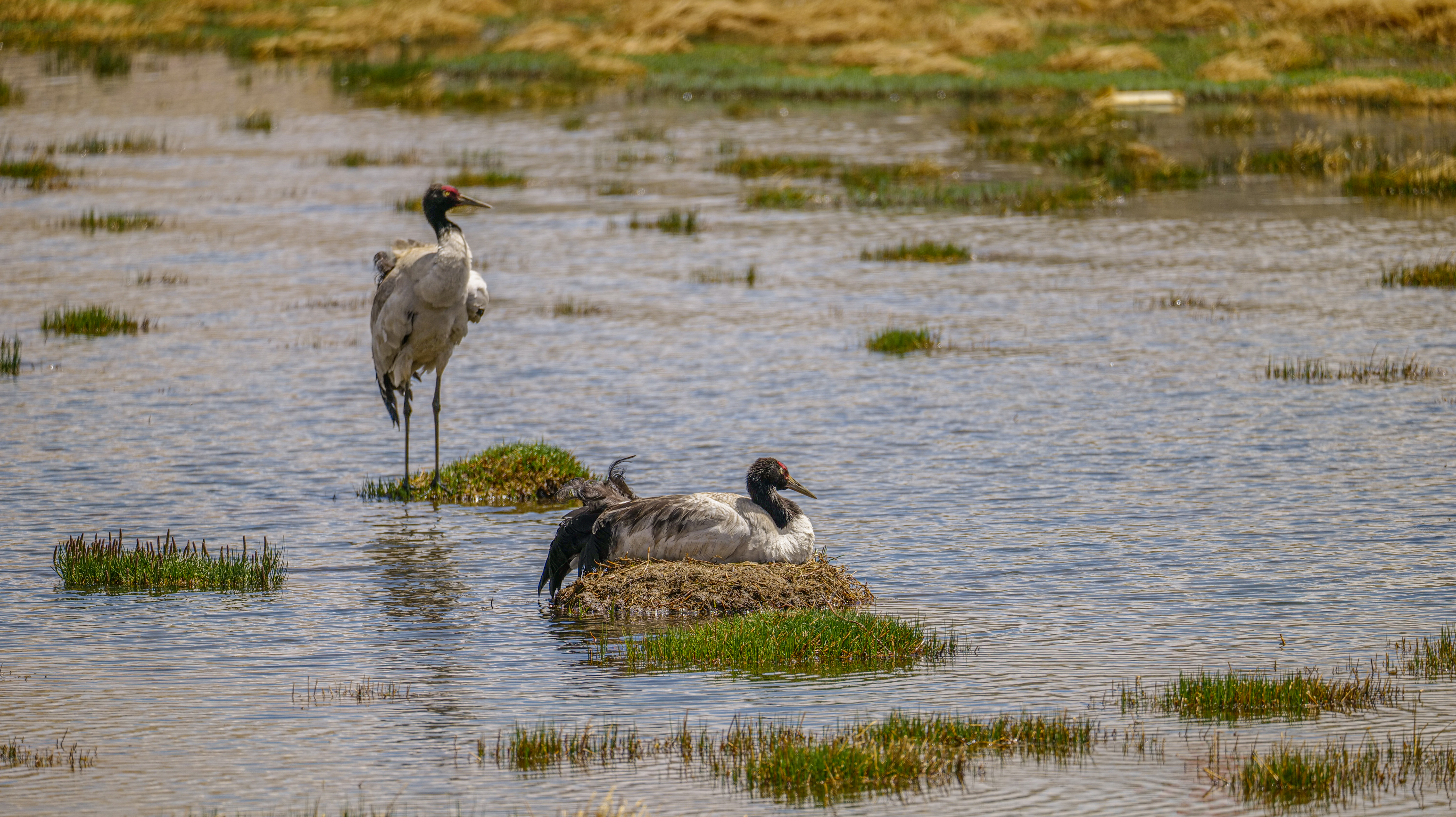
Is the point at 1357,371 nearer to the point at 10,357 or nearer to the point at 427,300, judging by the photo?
the point at 427,300

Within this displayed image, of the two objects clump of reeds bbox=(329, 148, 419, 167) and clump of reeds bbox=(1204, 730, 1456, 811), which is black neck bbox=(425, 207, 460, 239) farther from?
clump of reeds bbox=(329, 148, 419, 167)

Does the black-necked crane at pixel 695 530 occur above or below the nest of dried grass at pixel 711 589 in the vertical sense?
above

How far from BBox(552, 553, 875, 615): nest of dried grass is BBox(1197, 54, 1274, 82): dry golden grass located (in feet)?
153

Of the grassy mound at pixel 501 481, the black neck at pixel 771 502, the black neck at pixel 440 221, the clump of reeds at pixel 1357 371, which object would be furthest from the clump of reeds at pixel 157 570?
the clump of reeds at pixel 1357 371

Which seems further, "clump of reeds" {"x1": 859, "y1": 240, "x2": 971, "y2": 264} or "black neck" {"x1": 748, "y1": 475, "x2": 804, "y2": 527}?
"clump of reeds" {"x1": 859, "y1": 240, "x2": 971, "y2": 264}

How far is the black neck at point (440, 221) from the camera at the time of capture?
56.0 ft

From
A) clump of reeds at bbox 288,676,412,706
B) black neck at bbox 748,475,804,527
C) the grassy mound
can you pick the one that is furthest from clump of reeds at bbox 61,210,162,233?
clump of reeds at bbox 288,676,412,706

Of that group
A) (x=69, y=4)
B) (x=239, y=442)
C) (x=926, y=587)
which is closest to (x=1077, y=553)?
(x=926, y=587)

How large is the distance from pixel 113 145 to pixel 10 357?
2634 centimetres

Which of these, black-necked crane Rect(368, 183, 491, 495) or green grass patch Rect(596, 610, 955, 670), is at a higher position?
black-necked crane Rect(368, 183, 491, 495)

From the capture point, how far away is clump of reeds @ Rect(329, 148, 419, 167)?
147 feet

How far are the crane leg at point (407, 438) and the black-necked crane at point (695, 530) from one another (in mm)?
4024

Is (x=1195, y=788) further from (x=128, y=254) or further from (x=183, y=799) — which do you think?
(x=128, y=254)

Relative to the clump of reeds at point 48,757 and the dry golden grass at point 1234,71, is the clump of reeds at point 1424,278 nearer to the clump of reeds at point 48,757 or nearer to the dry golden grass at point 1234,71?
the clump of reeds at point 48,757
